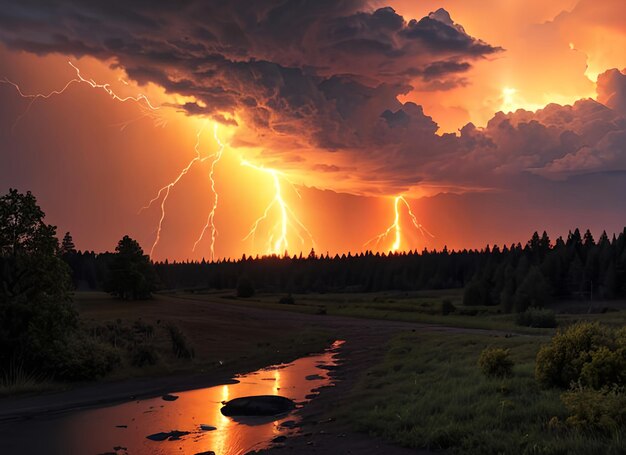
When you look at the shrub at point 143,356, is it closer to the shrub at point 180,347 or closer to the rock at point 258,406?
the shrub at point 180,347

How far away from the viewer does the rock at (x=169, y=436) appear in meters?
19.3

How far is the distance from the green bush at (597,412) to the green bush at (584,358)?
2.43m

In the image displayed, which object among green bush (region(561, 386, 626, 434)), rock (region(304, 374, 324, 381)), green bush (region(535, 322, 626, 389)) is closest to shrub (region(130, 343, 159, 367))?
rock (region(304, 374, 324, 381))

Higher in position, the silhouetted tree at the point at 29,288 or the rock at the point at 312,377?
the silhouetted tree at the point at 29,288

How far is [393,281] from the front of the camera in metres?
200

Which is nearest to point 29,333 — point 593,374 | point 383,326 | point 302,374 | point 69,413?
point 69,413

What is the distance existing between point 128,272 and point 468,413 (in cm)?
8943

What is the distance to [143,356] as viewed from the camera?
115 feet

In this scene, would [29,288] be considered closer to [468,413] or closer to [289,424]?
[289,424]

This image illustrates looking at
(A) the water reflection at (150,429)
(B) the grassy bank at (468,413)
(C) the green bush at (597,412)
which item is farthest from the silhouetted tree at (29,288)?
(C) the green bush at (597,412)

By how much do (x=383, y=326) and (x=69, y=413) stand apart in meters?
51.1

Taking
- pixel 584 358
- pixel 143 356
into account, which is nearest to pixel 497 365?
pixel 584 358

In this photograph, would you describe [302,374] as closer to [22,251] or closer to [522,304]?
[22,251]

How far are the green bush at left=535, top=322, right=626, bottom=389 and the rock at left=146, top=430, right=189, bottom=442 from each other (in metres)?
12.9
